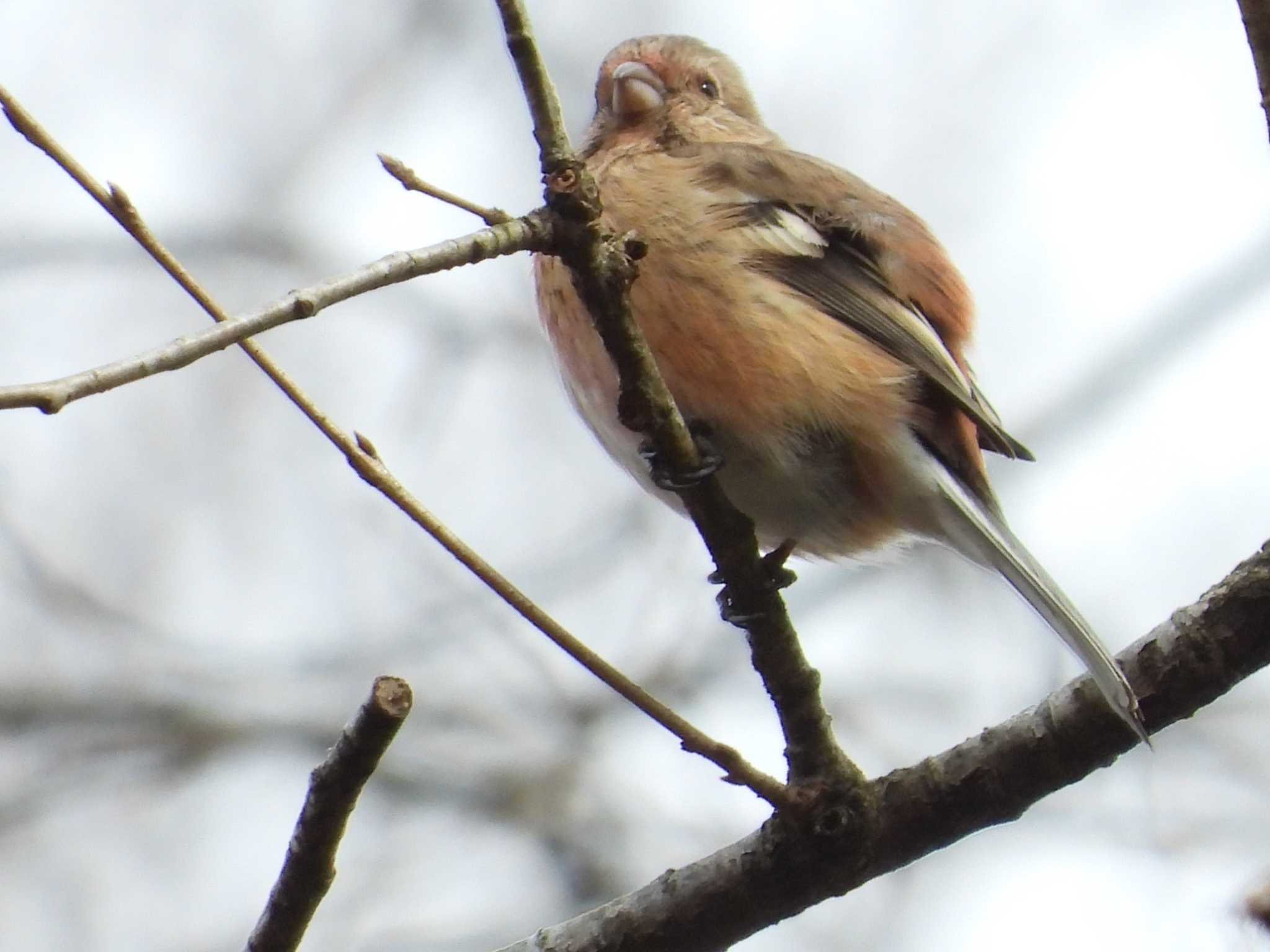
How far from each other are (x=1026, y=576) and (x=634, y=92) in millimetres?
2164

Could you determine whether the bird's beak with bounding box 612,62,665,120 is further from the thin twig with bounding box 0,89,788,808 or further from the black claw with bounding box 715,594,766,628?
the thin twig with bounding box 0,89,788,808

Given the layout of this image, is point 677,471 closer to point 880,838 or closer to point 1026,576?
point 880,838

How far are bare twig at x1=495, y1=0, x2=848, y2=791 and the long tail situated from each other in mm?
516

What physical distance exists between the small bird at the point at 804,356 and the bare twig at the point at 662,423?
50 centimetres

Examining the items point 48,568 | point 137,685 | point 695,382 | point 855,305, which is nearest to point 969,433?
point 855,305

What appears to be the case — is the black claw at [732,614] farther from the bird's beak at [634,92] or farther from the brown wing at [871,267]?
the bird's beak at [634,92]

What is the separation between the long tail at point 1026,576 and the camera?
2770 mm

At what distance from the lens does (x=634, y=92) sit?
188 inches

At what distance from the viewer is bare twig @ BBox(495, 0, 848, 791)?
2287 millimetres

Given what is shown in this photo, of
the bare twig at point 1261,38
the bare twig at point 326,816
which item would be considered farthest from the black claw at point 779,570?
the bare twig at point 1261,38

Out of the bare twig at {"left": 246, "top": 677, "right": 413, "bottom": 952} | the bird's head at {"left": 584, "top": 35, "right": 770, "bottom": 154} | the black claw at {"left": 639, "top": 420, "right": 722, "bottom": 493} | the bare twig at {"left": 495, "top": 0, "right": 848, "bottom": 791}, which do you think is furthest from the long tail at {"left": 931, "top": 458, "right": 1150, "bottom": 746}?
the bird's head at {"left": 584, "top": 35, "right": 770, "bottom": 154}

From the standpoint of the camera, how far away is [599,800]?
6453 millimetres

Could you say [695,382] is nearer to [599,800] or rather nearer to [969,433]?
[969,433]

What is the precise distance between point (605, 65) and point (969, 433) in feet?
6.25
